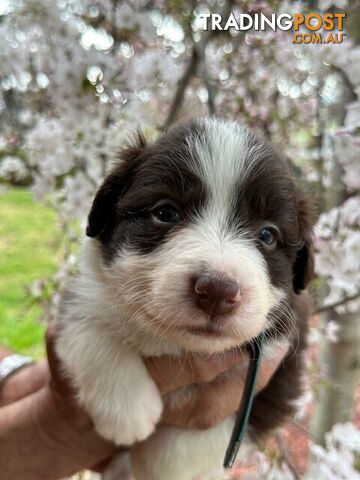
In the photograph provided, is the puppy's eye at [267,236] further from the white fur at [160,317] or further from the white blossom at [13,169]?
the white blossom at [13,169]

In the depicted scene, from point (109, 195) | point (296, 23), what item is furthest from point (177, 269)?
point (296, 23)

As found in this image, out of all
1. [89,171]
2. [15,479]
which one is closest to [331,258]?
[89,171]

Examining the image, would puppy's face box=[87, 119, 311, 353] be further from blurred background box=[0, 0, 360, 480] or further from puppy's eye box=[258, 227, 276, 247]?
blurred background box=[0, 0, 360, 480]

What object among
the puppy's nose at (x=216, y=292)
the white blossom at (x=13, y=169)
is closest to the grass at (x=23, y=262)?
the white blossom at (x=13, y=169)

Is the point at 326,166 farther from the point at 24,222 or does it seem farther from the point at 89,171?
the point at 24,222

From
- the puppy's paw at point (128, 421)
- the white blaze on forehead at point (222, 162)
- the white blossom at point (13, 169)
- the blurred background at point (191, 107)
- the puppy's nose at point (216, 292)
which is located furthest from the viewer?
the white blossom at point (13, 169)

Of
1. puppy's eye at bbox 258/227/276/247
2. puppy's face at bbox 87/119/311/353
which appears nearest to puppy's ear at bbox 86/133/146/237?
puppy's face at bbox 87/119/311/353
